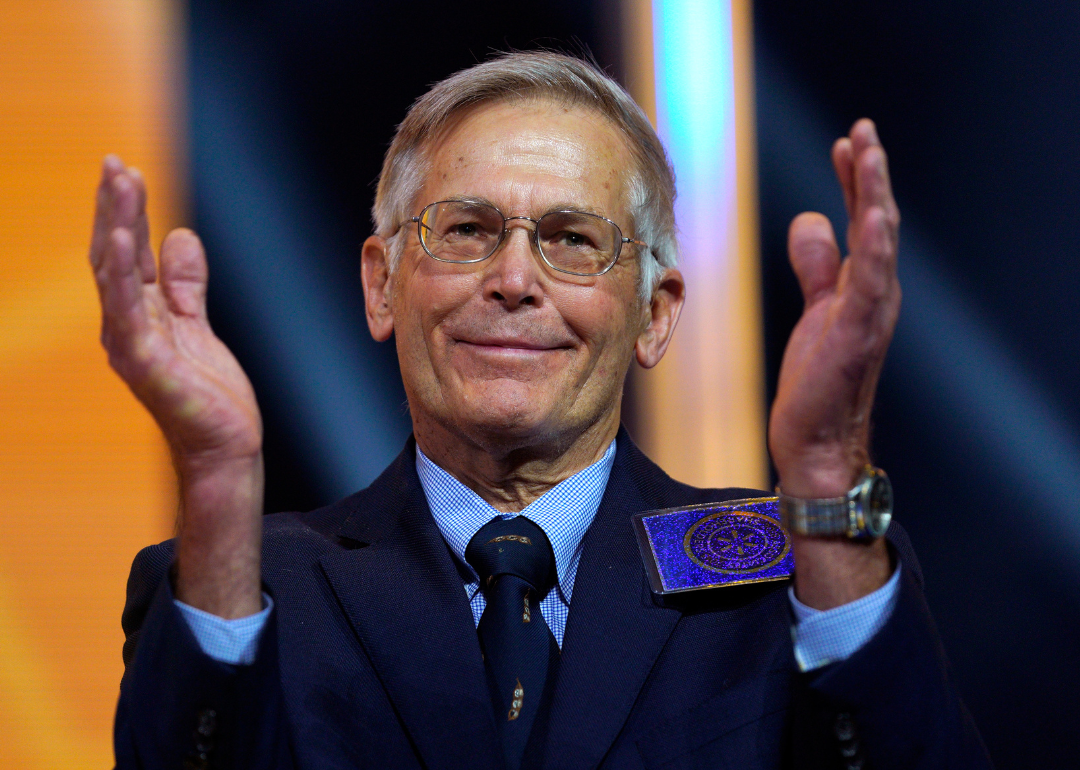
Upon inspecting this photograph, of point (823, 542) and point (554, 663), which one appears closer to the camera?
point (823, 542)

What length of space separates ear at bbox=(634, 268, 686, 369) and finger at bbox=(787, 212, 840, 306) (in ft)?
2.68

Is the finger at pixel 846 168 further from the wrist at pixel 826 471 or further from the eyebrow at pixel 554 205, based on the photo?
the eyebrow at pixel 554 205

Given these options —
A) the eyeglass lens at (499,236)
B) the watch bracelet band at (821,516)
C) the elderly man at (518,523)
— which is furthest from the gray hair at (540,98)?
the watch bracelet band at (821,516)

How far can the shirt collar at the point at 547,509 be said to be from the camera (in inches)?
71.7

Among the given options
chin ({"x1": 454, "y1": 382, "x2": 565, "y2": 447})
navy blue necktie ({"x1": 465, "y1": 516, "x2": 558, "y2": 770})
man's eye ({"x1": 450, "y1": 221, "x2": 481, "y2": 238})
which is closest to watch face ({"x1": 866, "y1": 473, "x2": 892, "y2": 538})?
navy blue necktie ({"x1": 465, "y1": 516, "x2": 558, "y2": 770})

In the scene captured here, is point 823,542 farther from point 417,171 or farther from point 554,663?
point 417,171

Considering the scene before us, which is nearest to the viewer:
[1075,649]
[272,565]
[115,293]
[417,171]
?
[115,293]

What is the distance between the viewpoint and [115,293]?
1240mm

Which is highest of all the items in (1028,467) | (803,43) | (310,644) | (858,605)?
(803,43)

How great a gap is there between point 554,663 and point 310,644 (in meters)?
0.38

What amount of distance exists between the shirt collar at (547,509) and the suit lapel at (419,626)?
46 millimetres

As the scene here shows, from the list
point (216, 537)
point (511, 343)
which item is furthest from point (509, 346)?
point (216, 537)

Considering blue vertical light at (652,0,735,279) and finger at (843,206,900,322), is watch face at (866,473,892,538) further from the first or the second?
blue vertical light at (652,0,735,279)

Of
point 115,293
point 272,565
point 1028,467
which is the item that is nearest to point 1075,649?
point 1028,467
